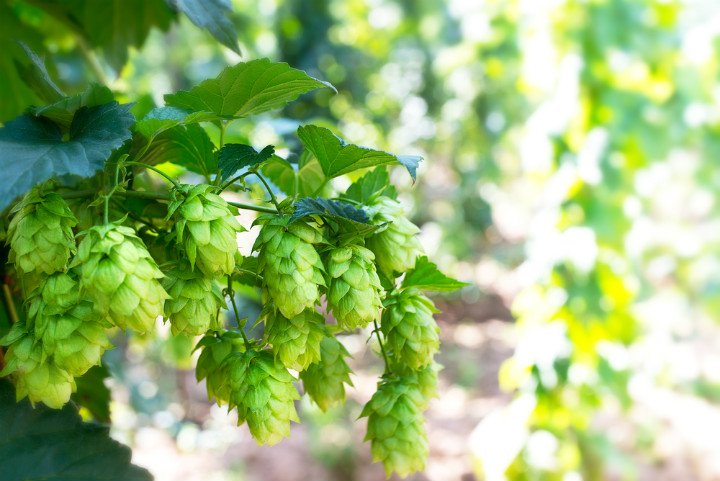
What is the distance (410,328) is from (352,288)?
0.09m

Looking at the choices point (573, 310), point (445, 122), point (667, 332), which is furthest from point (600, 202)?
point (445, 122)

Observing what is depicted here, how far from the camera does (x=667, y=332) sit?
3.25m

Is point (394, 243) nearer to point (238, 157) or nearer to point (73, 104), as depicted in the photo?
point (238, 157)

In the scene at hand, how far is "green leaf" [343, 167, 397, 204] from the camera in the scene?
0.62m

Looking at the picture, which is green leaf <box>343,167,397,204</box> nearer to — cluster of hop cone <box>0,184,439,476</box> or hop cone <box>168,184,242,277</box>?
cluster of hop cone <box>0,184,439,476</box>

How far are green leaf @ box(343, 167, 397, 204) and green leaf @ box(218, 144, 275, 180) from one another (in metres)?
0.11

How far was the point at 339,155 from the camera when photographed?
1.84 ft

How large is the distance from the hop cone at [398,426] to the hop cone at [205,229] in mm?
215

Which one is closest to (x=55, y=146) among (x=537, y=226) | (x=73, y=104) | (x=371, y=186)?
(x=73, y=104)

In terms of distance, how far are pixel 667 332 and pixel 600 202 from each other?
1.10 m

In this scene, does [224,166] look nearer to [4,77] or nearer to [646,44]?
[4,77]

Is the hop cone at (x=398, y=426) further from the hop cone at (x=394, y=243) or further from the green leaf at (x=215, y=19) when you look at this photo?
the green leaf at (x=215, y=19)

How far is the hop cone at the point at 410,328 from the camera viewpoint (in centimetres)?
57

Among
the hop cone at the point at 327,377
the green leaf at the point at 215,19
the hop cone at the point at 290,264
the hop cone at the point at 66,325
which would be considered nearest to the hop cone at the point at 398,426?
the hop cone at the point at 327,377
